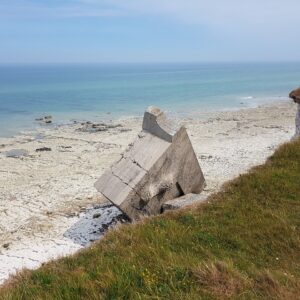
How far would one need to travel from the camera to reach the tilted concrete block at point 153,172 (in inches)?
433

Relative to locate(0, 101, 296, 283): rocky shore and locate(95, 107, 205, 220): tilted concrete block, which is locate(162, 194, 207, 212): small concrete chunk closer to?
locate(95, 107, 205, 220): tilted concrete block

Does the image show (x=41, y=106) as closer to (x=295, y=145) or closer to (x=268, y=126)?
(x=268, y=126)

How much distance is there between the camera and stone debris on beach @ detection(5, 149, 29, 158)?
80.4 ft

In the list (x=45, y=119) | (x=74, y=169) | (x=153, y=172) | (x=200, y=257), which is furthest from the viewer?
(x=45, y=119)

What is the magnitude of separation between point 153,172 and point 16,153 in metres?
16.1

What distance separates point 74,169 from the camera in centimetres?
2017

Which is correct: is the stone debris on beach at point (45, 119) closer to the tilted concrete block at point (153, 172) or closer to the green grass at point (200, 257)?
the tilted concrete block at point (153, 172)

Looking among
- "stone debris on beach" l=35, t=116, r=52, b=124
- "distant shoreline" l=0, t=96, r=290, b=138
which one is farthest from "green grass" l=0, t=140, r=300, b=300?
"stone debris on beach" l=35, t=116, r=52, b=124

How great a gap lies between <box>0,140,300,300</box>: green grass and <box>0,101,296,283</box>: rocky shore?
3743 millimetres

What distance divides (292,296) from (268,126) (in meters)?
27.9

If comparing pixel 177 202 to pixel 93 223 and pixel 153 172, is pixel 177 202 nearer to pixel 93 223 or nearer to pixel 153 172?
pixel 153 172

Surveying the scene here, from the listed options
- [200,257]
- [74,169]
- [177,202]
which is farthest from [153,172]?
[74,169]

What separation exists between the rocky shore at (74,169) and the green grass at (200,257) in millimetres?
3743

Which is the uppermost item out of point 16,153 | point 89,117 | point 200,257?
point 200,257
